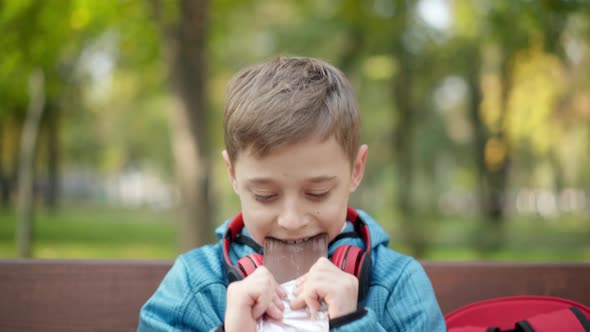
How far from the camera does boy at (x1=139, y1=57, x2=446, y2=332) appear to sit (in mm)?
1547

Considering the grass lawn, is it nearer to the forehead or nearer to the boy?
the boy

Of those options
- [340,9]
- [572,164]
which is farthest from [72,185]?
[340,9]

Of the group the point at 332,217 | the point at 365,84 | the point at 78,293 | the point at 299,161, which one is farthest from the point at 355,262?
the point at 365,84

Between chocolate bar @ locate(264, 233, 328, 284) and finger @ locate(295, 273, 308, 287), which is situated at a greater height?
chocolate bar @ locate(264, 233, 328, 284)

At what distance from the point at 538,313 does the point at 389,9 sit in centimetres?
835

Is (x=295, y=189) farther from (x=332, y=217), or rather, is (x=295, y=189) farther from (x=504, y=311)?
(x=504, y=311)

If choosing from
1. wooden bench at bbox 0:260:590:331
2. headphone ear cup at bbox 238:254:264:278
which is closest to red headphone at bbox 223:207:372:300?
headphone ear cup at bbox 238:254:264:278

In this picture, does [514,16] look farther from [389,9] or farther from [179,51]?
[179,51]

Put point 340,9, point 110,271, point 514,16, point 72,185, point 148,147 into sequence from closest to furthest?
point 110,271
point 514,16
point 340,9
point 148,147
point 72,185

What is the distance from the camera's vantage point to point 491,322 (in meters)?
2.05

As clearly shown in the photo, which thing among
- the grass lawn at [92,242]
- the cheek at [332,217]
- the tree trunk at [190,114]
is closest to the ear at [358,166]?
the cheek at [332,217]

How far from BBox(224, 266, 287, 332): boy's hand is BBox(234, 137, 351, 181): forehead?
267 millimetres

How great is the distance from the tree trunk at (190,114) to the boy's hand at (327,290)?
4936mm

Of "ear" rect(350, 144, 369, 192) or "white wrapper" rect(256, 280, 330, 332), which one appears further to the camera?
"ear" rect(350, 144, 369, 192)
